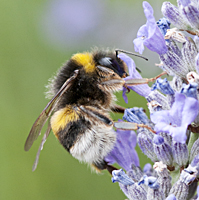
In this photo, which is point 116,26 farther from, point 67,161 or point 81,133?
point 81,133

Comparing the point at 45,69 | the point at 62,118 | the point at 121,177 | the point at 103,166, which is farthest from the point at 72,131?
the point at 45,69

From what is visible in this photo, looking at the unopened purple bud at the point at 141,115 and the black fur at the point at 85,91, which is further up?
the black fur at the point at 85,91

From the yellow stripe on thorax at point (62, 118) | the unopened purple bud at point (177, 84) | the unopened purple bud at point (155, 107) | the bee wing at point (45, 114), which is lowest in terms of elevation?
the unopened purple bud at point (155, 107)

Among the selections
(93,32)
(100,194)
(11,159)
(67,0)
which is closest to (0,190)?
(11,159)

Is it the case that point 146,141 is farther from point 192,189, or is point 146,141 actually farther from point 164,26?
point 164,26

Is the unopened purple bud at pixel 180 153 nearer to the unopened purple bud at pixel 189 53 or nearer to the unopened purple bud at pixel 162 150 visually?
the unopened purple bud at pixel 162 150

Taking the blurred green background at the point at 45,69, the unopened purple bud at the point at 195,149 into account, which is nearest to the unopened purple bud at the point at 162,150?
the unopened purple bud at the point at 195,149

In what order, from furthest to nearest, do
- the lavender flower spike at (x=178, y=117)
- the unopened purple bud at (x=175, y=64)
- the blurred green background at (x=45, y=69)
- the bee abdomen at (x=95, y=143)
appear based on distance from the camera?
the blurred green background at (x=45, y=69), the bee abdomen at (x=95, y=143), the unopened purple bud at (x=175, y=64), the lavender flower spike at (x=178, y=117)
